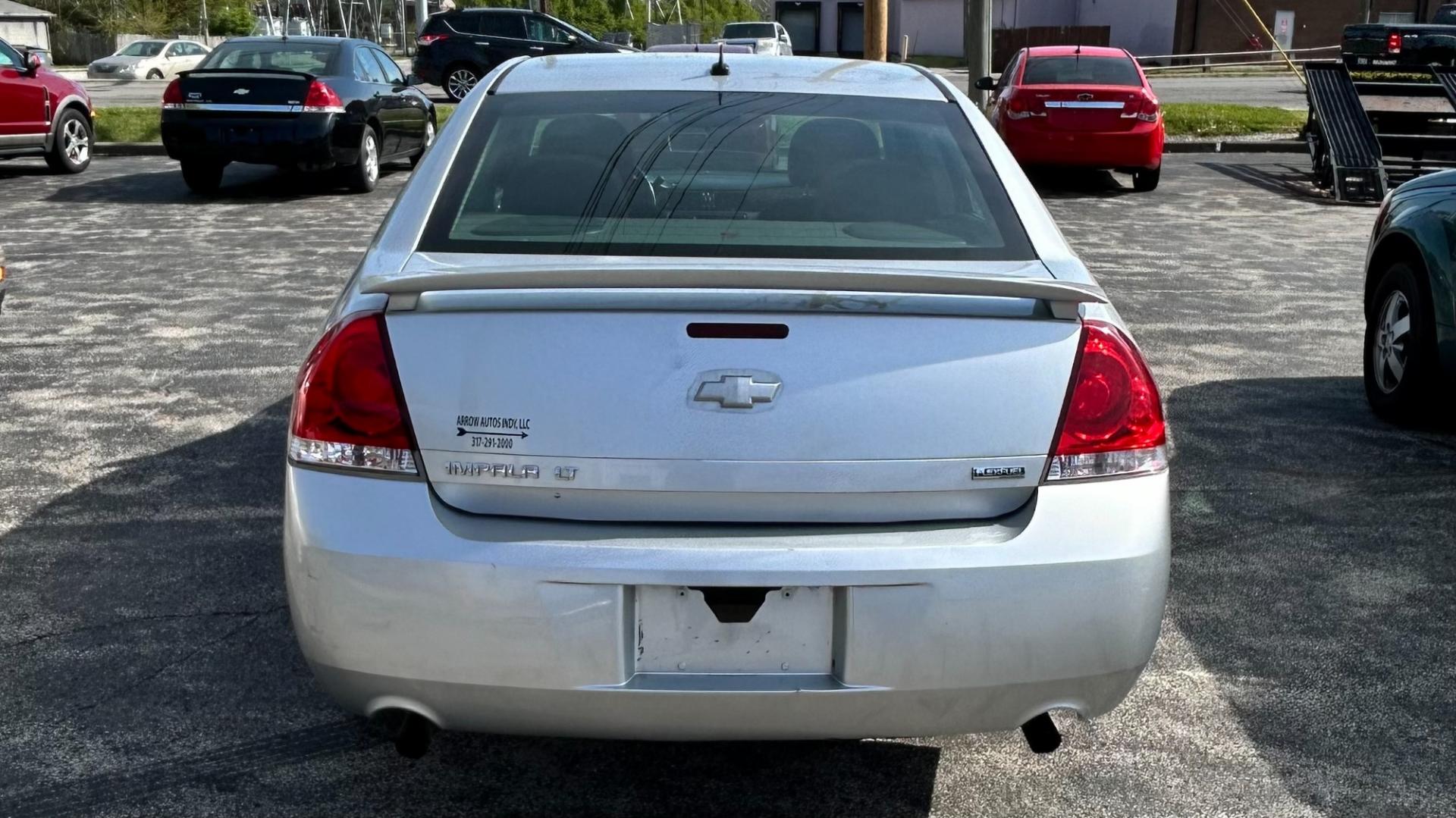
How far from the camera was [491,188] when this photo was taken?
11.3 ft

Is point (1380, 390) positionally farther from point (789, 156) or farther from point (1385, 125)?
point (1385, 125)

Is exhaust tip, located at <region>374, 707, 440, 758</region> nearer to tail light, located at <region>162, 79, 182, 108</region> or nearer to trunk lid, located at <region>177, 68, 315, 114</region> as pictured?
trunk lid, located at <region>177, 68, 315, 114</region>

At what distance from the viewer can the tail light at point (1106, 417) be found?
110 inches

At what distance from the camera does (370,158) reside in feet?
48.8

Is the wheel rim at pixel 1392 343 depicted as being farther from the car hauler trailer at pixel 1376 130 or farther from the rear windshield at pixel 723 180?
the car hauler trailer at pixel 1376 130

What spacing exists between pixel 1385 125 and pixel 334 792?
16.1 m

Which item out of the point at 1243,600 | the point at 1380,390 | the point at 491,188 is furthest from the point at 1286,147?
the point at 491,188

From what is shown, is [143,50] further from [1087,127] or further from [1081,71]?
[1087,127]

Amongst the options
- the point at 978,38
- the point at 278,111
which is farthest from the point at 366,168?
the point at 978,38

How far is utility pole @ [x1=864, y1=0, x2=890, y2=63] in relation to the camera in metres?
17.8

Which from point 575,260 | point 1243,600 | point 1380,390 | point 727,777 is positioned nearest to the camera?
point 575,260

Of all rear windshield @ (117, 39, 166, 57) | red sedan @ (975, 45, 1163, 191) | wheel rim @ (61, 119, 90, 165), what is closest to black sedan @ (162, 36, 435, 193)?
wheel rim @ (61, 119, 90, 165)

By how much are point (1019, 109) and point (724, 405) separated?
1341 cm

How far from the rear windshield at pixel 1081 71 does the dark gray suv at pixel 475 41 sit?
46.3 ft
